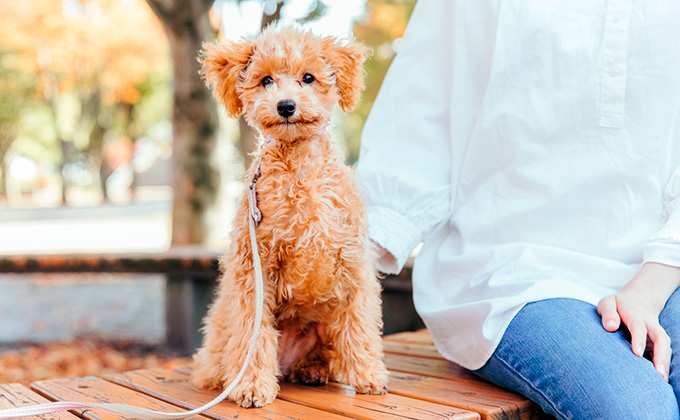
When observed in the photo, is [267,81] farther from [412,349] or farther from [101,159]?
[101,159]

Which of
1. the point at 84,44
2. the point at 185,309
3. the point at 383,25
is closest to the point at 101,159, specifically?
the point at 84,44

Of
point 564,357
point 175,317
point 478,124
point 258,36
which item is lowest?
point 175,317

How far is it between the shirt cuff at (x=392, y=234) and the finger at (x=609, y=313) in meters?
0.60

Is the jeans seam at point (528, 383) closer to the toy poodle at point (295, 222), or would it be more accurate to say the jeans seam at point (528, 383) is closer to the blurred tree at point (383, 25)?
the toy poodle at point (295, 222)

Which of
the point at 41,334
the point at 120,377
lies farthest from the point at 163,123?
the point at 120,377

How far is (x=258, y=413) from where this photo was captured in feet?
5.34

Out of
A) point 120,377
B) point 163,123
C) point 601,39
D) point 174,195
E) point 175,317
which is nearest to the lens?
point 601,39

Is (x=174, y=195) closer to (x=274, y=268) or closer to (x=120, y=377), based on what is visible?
(x=120, y=377)

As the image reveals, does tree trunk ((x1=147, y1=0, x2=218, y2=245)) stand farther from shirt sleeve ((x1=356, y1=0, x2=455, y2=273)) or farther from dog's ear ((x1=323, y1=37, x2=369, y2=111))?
dog's ear ((x1=323, y1=37, x2=369, y2=111))

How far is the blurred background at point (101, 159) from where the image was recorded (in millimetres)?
4750

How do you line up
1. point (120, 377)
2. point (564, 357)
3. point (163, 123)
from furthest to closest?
1. point (163, 123)
2. point (120, 377)
3. point (564, 357)

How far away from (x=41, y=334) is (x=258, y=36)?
5.21m

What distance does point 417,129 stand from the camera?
7.23ft

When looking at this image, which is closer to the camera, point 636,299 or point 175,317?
point 636,299
